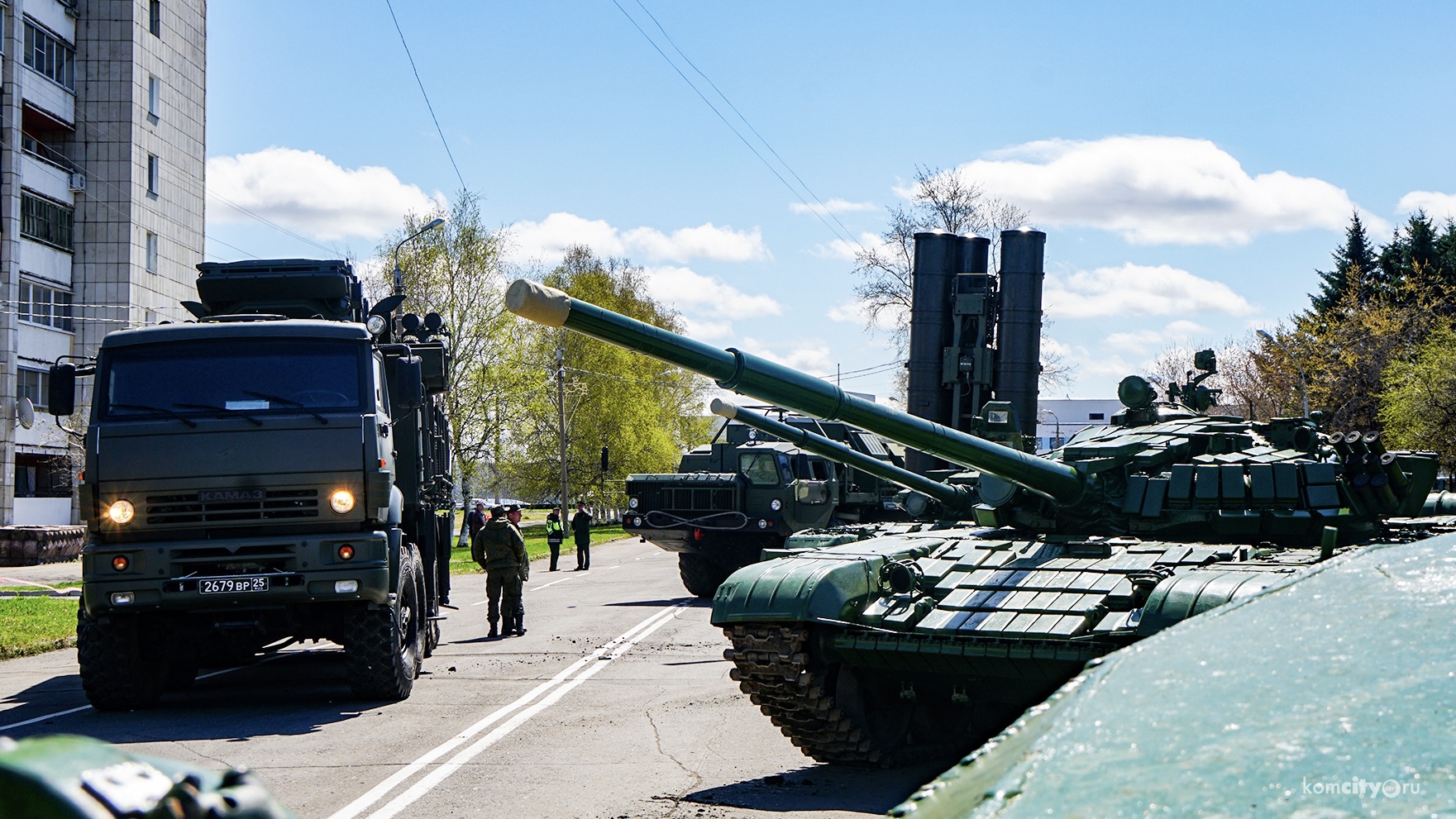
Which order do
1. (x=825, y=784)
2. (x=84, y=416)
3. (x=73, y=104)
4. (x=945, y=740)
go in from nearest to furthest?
(x=825, y=784)
(x=945, y=740)
(x=84, y=416)
(x=73, y=104)

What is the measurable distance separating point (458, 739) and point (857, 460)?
3.32 m

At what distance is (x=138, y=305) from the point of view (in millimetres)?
36719

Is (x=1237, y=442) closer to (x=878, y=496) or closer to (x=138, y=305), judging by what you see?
(x=878, y=496)

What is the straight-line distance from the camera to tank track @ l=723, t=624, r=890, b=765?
730 centimetres

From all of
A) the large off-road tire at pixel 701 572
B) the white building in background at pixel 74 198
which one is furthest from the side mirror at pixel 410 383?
the white building in background at pixel 74 198

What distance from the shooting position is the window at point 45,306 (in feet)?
114

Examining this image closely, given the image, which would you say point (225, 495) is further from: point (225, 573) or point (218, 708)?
point (218, 708)

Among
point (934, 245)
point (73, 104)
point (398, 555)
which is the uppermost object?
point (73, 104)

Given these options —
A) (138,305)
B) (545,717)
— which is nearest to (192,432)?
(545,717)

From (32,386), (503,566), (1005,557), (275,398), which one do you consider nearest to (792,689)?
(1005,557)

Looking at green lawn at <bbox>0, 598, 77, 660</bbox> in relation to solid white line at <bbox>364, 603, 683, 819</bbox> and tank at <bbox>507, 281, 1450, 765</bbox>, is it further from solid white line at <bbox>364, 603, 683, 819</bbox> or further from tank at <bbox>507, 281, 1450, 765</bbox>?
tank at <bbox>507, 281, 1450, 765</bbox>

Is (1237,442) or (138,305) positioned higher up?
(138,305)

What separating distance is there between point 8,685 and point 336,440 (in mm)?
4033

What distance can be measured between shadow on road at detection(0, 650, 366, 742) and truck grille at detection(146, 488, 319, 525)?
4.42 ft
